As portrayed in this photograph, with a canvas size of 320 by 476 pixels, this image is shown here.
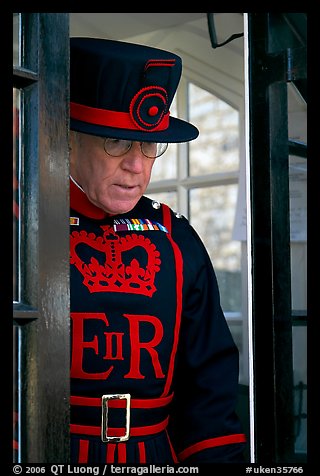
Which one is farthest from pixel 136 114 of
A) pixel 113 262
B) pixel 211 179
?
pixel 211 179

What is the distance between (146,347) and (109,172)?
49cm

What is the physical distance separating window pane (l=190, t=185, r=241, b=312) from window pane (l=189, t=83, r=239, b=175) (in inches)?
5.3

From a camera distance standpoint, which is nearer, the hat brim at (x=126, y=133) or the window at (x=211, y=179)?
the hat brim at (x=126, y=133)

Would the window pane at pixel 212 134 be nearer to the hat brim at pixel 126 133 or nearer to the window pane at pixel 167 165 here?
the window pane at pixel 167 165

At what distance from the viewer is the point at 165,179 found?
472 cm

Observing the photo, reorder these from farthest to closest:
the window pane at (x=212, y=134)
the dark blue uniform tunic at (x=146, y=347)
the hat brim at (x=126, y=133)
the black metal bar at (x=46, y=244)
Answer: the window pane at (x=212, y=134), the dark blue uniform tunic at (x=146, y=347), the hat brim at (x=126, y=133), the black metal bar at (x=46, y=244)

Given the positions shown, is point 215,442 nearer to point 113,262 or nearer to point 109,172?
point 113,262

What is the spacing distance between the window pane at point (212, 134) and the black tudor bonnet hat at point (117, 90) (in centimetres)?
231

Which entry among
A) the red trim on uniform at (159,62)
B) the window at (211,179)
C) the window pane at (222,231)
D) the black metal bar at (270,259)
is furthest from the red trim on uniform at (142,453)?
the window pane at (222,231)

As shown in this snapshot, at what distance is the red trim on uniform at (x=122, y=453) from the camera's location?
2.12 metres

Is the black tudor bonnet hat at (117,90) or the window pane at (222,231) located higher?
the black tudor bonnet hat at (117,90)

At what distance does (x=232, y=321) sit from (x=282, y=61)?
7.79 ft

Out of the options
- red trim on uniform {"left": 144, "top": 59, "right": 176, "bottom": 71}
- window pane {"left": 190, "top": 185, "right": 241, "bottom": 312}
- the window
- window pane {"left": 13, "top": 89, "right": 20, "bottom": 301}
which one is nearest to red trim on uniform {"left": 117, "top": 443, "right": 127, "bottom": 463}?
window pane {"left": 13, "top": 89, "right": 20, "bottom": 301}

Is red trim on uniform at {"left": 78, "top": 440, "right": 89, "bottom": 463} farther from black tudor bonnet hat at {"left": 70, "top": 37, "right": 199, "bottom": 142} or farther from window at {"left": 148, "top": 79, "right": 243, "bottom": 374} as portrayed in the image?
window at {"left": 148, "top": 79, "right": 243, "bottom": 374}
